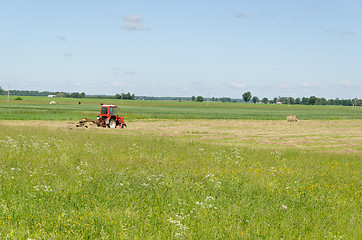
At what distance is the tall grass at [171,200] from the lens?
7559 millimetres

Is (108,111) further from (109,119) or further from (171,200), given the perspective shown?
(171,200)

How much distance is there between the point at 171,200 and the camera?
9.48 meters

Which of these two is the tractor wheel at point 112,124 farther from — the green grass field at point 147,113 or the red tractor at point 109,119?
the green grass field at point 147,113

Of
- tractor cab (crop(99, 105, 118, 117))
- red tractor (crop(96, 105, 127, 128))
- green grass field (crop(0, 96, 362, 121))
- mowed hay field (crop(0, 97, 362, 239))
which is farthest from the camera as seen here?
green grass field (crop(0, 96, 362, 121))

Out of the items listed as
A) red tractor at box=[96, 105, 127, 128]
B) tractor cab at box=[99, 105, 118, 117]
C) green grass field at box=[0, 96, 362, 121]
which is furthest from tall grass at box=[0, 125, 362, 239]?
green grass field at box=[0, 96, 362, 121]

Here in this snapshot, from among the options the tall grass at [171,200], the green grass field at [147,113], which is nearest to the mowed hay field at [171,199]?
the tall grass at [171,200]

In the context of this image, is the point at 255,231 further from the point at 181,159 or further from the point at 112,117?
the point at 112,117

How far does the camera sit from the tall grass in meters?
7.56

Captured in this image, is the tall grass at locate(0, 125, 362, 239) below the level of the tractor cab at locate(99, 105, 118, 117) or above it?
below

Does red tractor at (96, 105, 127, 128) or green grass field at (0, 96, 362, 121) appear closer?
red tractor at (96, 105, 127, 128)

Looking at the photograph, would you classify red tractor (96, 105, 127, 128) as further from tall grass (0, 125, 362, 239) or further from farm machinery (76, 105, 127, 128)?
tall grass (0, 125, 362, 239)

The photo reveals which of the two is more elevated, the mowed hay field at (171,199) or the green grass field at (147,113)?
the green grass field at (147,113)

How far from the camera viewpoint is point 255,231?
7.66 m

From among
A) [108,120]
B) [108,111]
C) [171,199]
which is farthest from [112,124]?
[171,199]
